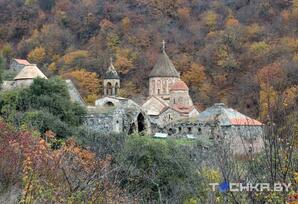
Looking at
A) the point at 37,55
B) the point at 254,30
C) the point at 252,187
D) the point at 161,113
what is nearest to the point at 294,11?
the point at 254,30

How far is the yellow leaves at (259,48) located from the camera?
55.7 metres

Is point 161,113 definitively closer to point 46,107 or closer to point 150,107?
point 150,107

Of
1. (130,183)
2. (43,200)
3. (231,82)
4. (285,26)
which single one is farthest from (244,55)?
(43,200)

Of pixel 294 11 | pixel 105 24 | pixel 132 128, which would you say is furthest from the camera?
pixel 105 24

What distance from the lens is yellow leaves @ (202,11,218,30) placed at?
68.7m

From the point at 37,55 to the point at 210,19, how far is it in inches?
868

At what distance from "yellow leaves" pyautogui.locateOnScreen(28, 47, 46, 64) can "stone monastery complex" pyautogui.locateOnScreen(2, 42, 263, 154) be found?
26667 millimetres

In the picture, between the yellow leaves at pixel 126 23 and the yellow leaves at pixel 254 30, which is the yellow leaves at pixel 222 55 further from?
the yellow leaves at pixel 126 23

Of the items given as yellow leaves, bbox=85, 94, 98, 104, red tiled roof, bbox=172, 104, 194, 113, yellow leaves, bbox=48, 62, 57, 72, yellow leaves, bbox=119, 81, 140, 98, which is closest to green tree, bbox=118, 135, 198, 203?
red tiled roof, bbox=172, 104, 194, 113

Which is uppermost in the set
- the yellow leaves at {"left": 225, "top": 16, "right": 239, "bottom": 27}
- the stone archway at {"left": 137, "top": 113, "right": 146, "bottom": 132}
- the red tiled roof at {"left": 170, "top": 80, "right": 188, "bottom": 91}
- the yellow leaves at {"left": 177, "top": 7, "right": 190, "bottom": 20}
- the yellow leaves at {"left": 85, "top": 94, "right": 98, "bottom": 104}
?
the yellow leaves at {"left": 177, "top": 7, "right": 190, "bottom": 20}

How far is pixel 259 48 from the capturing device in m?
56.2

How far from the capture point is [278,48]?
53906mm

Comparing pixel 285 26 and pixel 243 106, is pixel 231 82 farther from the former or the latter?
pixel 285 26

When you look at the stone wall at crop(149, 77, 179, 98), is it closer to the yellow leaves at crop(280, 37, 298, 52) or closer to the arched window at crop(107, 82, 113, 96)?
the arched window at crop(107, 82, 113, 96)
